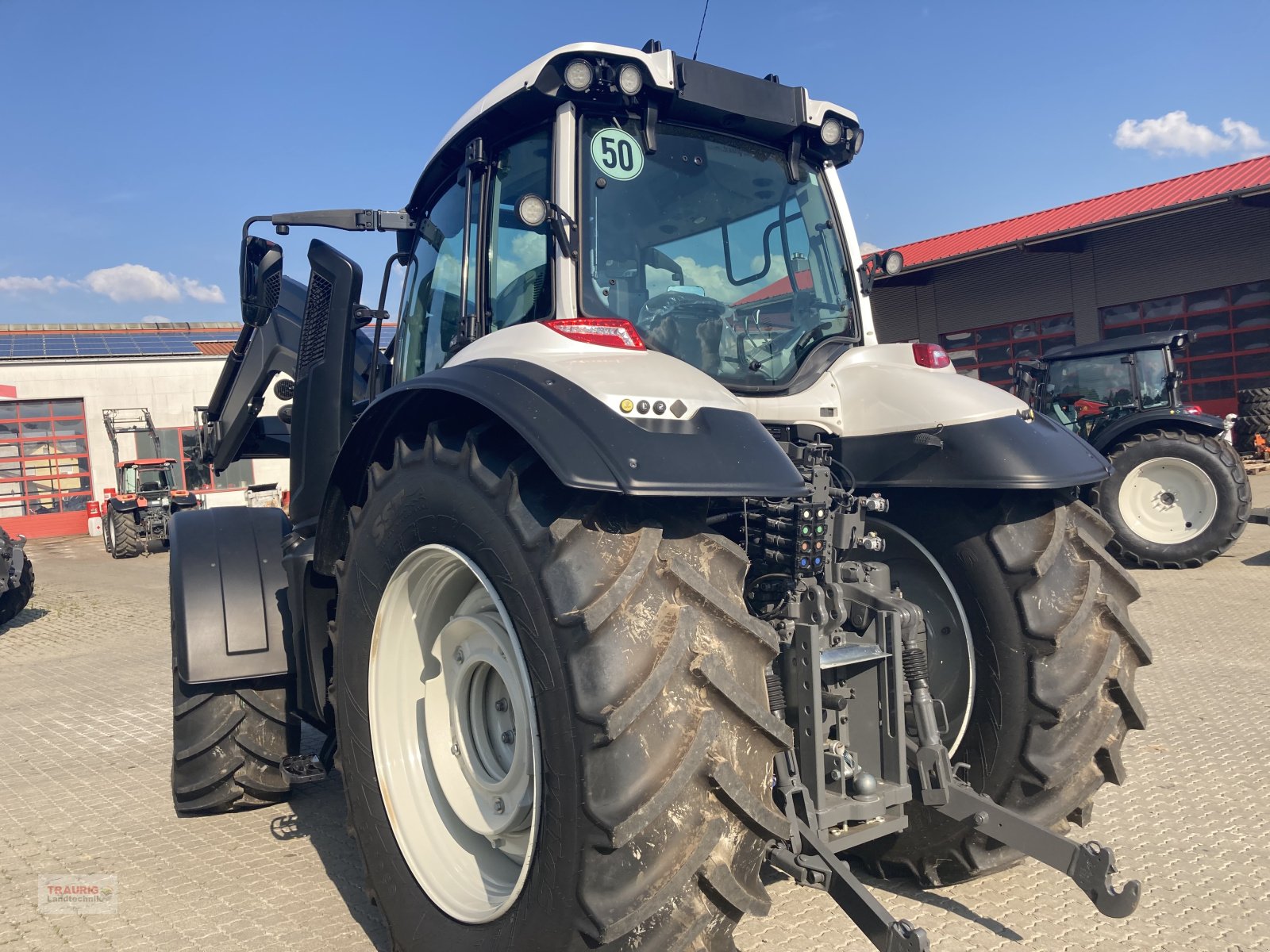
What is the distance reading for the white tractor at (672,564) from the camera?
1.95 metres

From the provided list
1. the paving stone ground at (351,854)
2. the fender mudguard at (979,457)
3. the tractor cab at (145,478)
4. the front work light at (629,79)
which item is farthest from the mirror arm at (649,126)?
the tractor cab at (145,478)

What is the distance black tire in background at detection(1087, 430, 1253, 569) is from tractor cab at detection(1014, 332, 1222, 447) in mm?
429

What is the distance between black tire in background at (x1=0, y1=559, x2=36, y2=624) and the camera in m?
10.5

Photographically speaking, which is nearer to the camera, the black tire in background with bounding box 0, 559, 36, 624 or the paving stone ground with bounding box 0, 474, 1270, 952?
the paving stone ground with bounding box 0, 474, 1270, 952

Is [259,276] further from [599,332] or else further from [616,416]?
[616,416]

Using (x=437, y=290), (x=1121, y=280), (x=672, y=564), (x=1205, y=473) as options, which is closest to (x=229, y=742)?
(x=437, y=290)

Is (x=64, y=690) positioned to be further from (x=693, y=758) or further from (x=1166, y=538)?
(x=1166, y=538)

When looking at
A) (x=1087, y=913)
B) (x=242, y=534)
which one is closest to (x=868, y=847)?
(x=1087, y=913)

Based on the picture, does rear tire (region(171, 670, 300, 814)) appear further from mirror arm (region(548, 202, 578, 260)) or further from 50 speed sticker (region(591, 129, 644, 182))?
50 speed sticker (region(591, 129, 644, 182))

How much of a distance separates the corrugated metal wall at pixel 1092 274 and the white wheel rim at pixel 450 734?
1732 cm

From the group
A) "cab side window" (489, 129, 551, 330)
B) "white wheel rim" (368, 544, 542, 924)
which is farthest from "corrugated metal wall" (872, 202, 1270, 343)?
"white wheel rim" (368, 544, 542, 924)

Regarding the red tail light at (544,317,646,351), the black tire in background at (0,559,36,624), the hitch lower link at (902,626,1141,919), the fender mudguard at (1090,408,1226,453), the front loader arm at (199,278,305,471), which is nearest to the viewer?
the hitch lower link at (902,626,1141,919)

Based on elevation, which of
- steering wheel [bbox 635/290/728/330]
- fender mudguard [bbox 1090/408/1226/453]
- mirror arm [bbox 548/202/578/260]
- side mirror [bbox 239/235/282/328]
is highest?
side mirror [bbox 239/235/282/328]

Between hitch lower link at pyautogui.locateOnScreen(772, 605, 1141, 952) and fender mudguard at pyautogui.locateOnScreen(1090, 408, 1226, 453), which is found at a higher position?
fender mudguard at pyautogui.locateOnScreen(1090, 408, 1226, 453)
